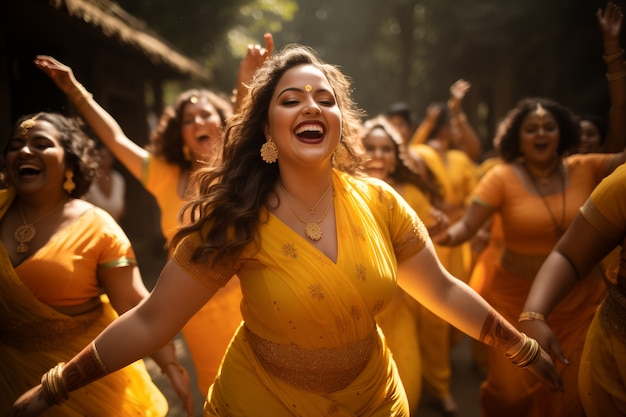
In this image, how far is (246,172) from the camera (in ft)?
7.54

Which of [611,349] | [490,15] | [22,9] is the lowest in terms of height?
[611,349]

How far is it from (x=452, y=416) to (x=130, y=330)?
116 inches

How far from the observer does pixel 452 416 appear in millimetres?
4223

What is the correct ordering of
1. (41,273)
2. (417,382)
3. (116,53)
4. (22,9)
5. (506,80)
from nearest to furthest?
1. (41,273)
2. (417,382)
3. (22,9)
4. (116,53)
5. (506,80)

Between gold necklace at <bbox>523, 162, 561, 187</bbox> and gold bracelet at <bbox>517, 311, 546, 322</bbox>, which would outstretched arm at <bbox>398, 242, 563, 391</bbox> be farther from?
gold necklace at <bbox>523, 162, 561, 187</bbox>

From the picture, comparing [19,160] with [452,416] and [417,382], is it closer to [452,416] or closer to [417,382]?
[417,382]

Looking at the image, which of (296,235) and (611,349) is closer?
(296,235)

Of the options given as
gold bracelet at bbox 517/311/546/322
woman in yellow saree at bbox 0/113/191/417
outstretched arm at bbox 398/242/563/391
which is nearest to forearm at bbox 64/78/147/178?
woman in yellow saree at bbox 0/113/191/417

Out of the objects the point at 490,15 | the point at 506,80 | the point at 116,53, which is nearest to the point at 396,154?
the point at 116,53

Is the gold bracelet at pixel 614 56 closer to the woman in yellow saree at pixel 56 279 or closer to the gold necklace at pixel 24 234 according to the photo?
the woman in yellow saree at pixel 56 279

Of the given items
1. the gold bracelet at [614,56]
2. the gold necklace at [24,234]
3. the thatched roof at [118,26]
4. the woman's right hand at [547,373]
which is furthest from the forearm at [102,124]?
the gold bracelet at [614,56]

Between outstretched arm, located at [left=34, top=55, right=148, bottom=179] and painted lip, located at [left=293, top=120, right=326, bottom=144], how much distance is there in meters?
1.73

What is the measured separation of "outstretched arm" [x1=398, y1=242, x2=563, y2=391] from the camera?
2219 mm

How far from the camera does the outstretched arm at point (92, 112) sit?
10.8 feet
